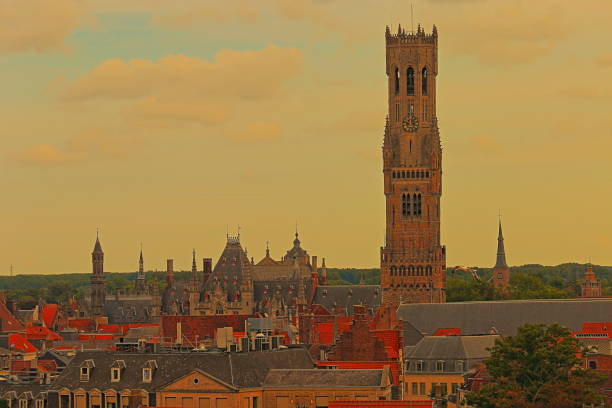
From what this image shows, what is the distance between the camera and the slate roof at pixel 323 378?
140 metres

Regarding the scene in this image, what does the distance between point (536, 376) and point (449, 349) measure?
114ft

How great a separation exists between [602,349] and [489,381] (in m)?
43.1

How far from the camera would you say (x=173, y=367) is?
143125 mm

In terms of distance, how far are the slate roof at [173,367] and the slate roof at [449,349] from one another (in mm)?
32034

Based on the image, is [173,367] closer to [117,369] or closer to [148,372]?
[148,372]

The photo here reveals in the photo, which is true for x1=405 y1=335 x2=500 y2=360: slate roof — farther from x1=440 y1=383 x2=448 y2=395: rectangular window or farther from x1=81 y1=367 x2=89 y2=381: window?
x1=81 y1=367 x2=89 y2=381: window

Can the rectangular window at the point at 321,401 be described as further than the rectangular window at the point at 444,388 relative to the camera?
No

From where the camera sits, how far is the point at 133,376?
144125 millimetres

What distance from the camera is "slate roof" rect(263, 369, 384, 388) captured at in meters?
140

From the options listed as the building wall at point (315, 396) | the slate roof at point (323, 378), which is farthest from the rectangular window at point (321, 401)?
the slate roof at point (323, 378)

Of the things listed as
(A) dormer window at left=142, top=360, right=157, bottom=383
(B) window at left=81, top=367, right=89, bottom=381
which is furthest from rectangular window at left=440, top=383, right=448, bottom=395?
(B) window at left=81, top=367, right=89, bottom=381

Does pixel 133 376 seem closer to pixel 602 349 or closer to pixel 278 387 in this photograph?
pixel 278 387

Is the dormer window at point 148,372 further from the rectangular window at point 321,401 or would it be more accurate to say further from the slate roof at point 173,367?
the rectangular window at point 321,401

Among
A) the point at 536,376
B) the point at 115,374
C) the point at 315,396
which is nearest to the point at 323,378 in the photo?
the point at 315,396
